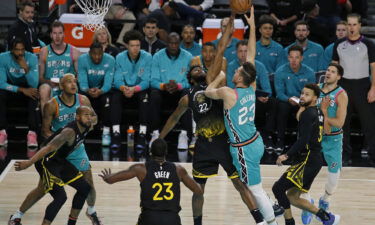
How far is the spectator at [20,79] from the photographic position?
12.1m

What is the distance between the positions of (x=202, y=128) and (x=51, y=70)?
15.3ft

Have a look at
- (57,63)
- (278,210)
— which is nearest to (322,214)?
(278,210)

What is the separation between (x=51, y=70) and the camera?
40.7ft

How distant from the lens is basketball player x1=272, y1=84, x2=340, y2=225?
8.23m

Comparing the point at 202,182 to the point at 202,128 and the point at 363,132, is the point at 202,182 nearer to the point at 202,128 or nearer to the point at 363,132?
the point at 202,128

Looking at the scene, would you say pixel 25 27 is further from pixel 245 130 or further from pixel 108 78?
pixel 245 130

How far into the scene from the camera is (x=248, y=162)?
8.05 meters

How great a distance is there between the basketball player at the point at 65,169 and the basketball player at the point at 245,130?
1221 millimetres

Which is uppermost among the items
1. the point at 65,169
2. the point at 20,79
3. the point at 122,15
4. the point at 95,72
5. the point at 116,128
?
the point at 122,15

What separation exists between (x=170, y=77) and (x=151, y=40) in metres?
0.85

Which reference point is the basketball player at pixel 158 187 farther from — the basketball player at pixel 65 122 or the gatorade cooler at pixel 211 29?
the gatorade cooler at pixel 211 29

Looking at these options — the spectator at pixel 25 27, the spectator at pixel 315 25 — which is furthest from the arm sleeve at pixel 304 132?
the spectator at pixel 25 27

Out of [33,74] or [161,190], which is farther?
[33,74]

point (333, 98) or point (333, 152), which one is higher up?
point (333, 98)
